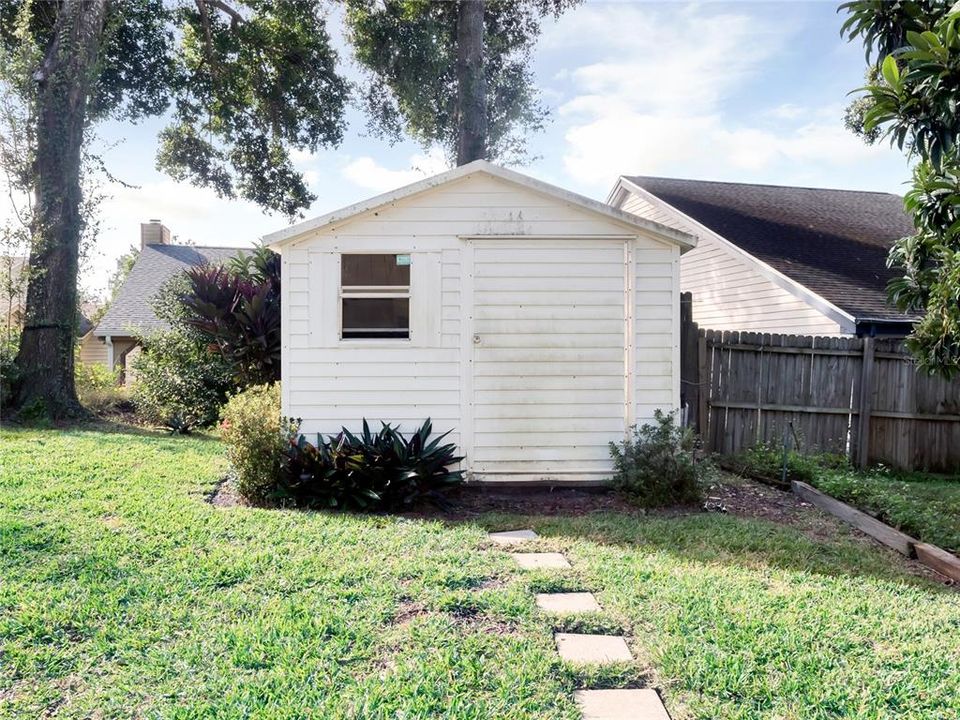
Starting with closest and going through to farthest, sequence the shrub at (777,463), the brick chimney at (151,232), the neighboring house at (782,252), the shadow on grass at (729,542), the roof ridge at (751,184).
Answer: the shadow on grass at (729,542)
the shrub at (777,463)
the neighboring house at (782,252)
the roof ridge at (751,184)
the brick chimney at (151,232)

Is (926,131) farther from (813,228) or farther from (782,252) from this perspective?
(813,228)

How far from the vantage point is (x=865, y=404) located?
8891 millimetres

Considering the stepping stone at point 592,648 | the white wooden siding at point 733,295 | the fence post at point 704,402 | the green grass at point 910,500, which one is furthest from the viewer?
the white wooden siding at point 733,295

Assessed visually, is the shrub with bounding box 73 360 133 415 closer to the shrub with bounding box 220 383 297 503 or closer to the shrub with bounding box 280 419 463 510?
the shrub with bounding box 220 383 297 503

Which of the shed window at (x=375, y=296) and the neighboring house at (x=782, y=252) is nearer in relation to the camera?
the shed window at (x=375, y=296)

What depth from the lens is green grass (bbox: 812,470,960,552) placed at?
5.33m

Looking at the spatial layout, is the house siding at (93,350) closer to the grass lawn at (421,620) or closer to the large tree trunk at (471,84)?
the large tree trunk at (471,84)

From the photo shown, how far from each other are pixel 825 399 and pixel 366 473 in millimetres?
6552

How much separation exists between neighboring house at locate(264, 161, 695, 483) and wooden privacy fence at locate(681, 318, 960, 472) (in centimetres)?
239

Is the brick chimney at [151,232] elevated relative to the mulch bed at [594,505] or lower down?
elevated

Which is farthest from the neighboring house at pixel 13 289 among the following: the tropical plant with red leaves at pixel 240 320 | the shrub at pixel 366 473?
the shrub at pixel 366 473

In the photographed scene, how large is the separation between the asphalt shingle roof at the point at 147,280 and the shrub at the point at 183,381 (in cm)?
555

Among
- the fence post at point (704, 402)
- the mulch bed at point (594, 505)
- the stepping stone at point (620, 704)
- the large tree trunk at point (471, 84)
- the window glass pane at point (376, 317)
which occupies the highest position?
the large tree trunk at point (471, 84)

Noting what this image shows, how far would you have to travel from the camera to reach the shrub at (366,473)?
19.3ft
